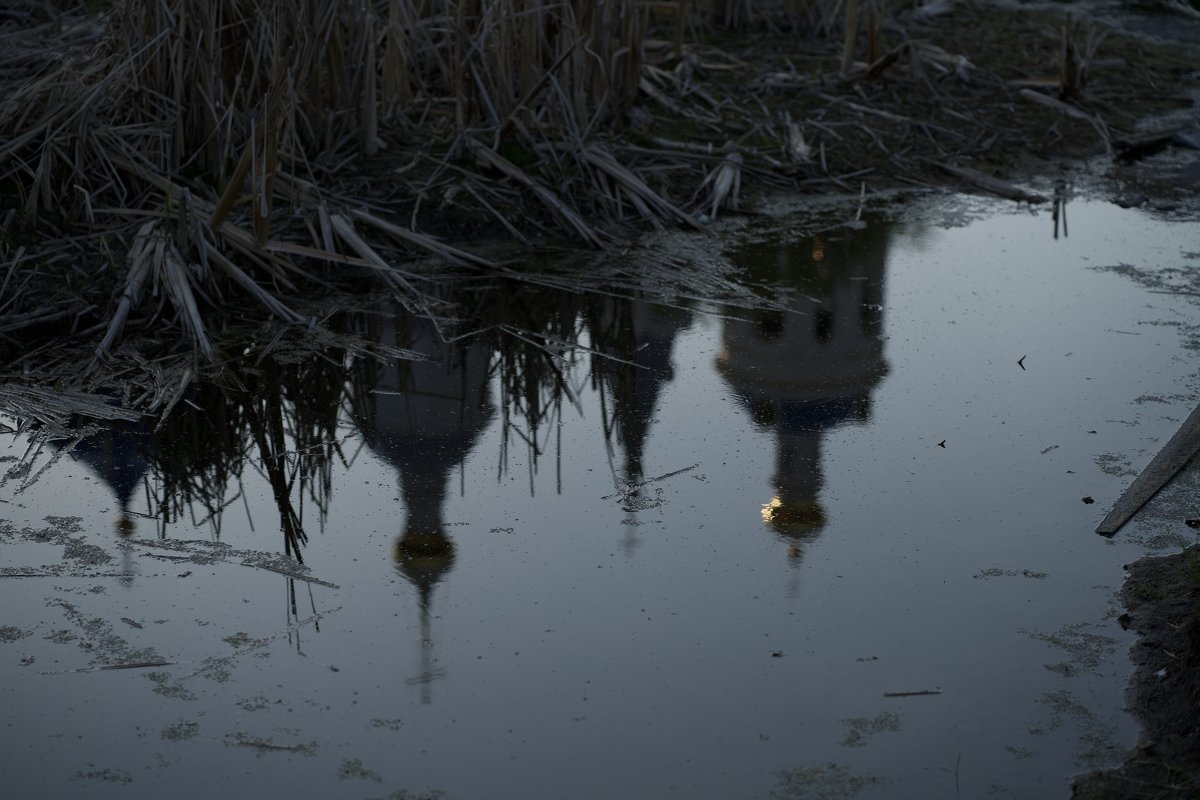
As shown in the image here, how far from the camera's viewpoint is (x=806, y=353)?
4.70 meters

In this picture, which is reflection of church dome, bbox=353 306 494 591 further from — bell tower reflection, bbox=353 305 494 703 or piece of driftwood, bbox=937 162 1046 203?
piece of driftwood, bbox=937 162 1046 203

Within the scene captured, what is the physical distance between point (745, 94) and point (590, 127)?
149cm

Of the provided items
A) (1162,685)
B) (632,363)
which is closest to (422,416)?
(632,363)

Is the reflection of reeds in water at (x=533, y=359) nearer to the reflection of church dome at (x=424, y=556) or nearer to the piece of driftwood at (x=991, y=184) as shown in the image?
the reflection of church dome at (x=424, y=556)

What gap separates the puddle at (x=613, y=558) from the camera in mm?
2693

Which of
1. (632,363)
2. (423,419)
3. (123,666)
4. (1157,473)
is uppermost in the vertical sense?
(632,363)

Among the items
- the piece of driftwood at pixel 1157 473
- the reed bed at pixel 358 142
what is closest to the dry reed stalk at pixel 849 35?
the reed bed at pixel 358 142

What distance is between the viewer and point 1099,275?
17.7ft

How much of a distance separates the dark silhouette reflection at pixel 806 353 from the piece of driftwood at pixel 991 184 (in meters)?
0.85

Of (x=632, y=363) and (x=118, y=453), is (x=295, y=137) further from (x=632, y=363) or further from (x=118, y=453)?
(x=118, y=453)

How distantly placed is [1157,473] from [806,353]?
1267 millimetres

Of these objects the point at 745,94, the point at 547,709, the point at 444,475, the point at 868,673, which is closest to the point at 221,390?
the point at 444,475

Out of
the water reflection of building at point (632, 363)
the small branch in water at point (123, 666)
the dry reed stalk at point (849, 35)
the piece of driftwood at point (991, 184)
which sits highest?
the dry reed stalk at point (849, 35)

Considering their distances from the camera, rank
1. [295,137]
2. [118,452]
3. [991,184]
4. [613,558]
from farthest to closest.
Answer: [991,184]
[295,137]
[118,452]
[613,558]
